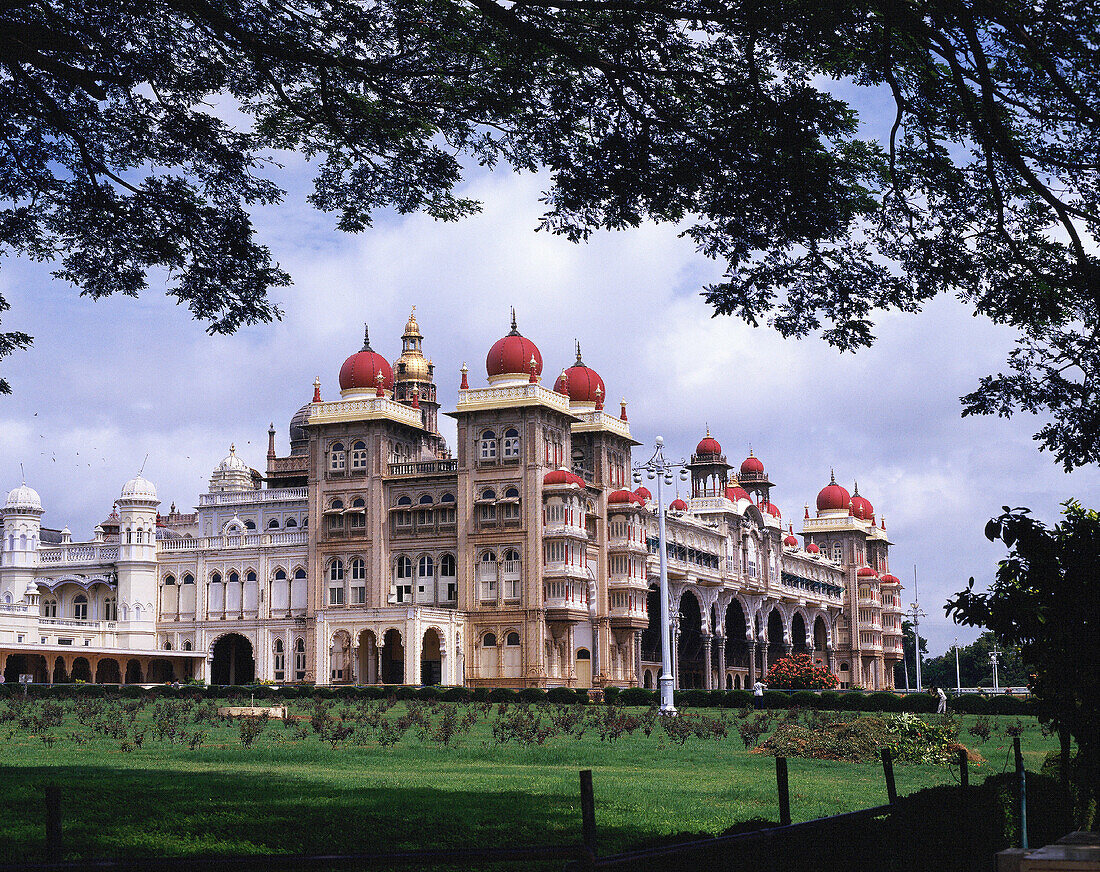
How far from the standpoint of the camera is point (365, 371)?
2785 inches

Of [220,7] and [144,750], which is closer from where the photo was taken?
[220,7]

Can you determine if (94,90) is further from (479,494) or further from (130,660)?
(130,660)

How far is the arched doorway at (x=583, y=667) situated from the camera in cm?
6550

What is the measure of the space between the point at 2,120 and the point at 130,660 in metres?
62.7

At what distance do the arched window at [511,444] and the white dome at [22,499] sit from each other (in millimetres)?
32188

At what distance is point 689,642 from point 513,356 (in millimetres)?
25788

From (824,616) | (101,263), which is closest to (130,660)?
(824,616)

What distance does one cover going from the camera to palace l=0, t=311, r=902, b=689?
64375 millimetres

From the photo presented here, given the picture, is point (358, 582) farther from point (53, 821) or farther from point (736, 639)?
point (53, 821)

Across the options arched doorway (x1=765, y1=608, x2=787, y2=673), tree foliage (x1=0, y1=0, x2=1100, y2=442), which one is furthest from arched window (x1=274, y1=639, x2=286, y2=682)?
tree foliage (x1=0, y1=0, x2=1100, y2=442)

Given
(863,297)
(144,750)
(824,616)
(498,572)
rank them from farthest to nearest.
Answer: (824,616), (498,572), (144,750), (863,297)

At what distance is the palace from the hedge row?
11626 millimetres

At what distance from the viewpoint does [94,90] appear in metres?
14.6

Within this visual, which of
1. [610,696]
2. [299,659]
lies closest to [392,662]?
[299,659]
